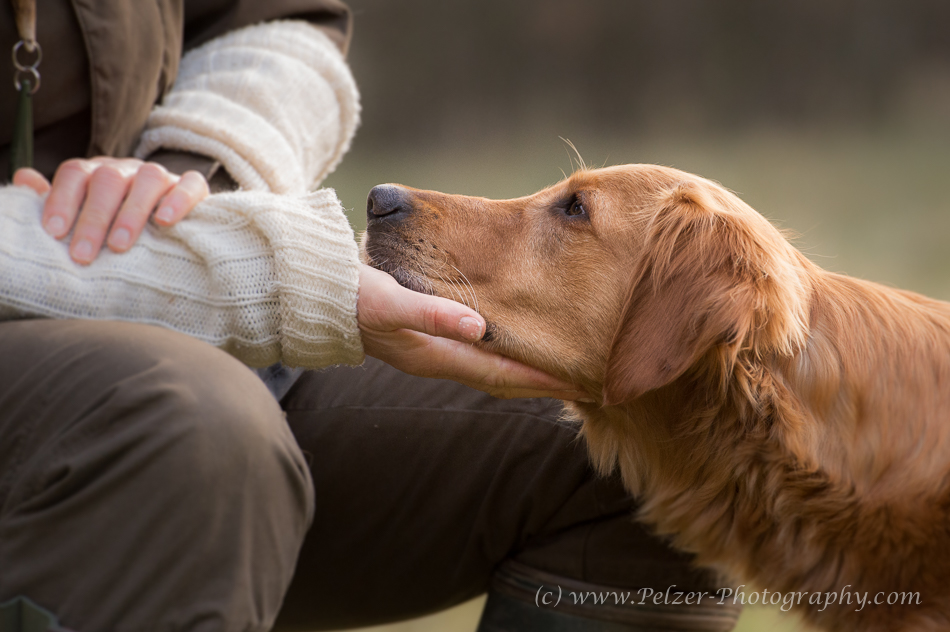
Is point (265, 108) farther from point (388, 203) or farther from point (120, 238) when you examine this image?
point (120, 238)

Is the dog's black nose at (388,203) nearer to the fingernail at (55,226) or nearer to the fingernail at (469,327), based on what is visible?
the fingernail at (469,327)

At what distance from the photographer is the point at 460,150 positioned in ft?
27.7

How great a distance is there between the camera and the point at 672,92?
9383 millimetres

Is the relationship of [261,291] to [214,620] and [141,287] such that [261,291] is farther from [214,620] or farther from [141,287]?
[214,620]

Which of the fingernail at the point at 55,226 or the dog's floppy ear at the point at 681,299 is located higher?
the dog's floppy ear at the point at 681,299

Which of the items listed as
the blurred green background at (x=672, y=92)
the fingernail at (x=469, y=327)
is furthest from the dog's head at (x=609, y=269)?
the blurred green background at (x=672, y=92)

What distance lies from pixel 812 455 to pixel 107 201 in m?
1.37

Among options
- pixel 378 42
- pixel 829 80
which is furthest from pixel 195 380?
pixel 829 80

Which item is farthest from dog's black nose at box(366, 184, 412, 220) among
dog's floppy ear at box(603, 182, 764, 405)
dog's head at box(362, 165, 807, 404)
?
dog's floppy ear at box(603, 182, 764, 405)

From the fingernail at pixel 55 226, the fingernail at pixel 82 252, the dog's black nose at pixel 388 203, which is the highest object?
the dog's black nose at pixel 388 203

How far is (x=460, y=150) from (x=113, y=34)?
6.85 m

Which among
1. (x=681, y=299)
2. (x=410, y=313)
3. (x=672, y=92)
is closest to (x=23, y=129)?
(x=410, y=313)

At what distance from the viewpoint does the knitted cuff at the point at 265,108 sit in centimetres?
198

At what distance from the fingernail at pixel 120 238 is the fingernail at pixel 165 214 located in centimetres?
6
